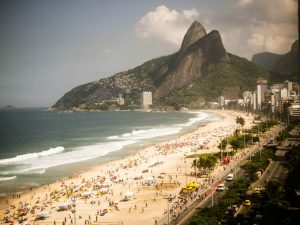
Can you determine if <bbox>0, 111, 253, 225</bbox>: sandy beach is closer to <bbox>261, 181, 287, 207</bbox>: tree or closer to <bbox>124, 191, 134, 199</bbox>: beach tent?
<bbox>124, 191, 134, 199</bbox>: beach tent

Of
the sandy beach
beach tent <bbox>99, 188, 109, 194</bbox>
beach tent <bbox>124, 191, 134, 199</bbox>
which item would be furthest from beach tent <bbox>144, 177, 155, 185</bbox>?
beach tent <bbox>124, 191, 134, 199</bbox>

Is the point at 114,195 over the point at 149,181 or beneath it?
beneath

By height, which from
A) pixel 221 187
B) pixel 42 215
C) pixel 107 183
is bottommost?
pixel 42 215

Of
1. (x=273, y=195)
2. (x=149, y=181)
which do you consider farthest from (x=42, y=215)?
(x=273, y=195)

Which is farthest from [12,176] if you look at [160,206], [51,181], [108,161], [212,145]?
[212,145]

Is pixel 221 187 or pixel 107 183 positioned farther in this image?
pixel 107 183

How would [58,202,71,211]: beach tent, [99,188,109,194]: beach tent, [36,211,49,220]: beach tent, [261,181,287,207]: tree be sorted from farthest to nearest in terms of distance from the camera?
[99,188,109,194]: beach tent
[58,202,71,211]: beach tent
[36,211,49,220]: beach tent
[261,181,287,207]: tree

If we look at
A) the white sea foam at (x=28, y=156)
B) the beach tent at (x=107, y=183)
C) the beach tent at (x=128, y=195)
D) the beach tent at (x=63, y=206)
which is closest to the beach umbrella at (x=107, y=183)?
the beach tent at (x=107, y=183)

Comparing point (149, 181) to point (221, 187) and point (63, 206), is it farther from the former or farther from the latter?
point (63, 206)

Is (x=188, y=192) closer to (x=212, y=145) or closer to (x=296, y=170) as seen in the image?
(x=296, y=170)
